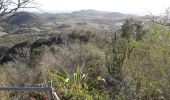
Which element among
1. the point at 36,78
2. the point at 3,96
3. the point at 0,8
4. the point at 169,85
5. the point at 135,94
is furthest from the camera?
the point at 0,8

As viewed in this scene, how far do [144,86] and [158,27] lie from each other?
130 centimetres

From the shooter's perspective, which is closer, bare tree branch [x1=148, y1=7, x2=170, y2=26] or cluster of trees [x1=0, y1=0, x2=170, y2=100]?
cluster of trees [x1=0, y1=0, x2=170, y2=100]

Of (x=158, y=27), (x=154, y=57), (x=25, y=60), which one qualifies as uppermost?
(x=158, y=27)

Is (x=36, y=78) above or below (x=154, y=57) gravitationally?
below

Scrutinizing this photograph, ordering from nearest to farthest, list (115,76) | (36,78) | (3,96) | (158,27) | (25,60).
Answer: (158,27)
(3,96)
(115,76)
(36,78)
(25,60)

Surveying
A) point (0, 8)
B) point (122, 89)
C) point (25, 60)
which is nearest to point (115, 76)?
point (122, 89)

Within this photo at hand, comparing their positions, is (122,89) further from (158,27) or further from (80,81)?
(80,81)

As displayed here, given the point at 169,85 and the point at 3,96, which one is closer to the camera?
the point at 169,85

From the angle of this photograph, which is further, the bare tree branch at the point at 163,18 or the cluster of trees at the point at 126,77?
the bare tree branch at the point at 163,18

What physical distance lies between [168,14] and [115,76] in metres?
2.45

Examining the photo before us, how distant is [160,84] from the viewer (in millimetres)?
7684

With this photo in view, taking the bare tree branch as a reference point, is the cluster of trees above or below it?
below

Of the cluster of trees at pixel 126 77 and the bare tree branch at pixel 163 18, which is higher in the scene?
the bare tree branch at pixel 163 18

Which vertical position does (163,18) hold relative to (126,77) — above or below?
above
